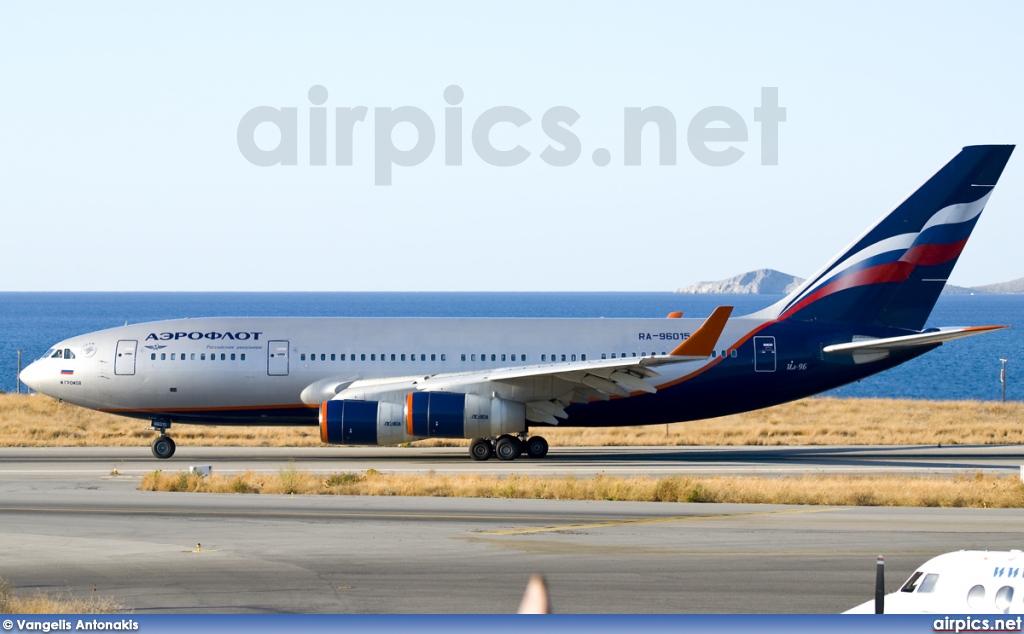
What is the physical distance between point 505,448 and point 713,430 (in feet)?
47.1

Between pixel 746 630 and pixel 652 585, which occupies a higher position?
pixel 746 630

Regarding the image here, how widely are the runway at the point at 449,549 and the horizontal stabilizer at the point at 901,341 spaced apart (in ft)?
33.8

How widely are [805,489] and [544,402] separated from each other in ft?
32.7

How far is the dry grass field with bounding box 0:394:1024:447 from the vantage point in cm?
4156

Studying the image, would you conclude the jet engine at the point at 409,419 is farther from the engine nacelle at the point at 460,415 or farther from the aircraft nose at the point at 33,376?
the aircraft nose at the point at 33,376

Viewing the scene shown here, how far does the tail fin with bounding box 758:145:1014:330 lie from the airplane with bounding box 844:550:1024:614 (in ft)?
83.6

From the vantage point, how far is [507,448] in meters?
33.9

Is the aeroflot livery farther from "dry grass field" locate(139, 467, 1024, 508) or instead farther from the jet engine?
"dry grass field" locate(139, 467, 1024, 508)

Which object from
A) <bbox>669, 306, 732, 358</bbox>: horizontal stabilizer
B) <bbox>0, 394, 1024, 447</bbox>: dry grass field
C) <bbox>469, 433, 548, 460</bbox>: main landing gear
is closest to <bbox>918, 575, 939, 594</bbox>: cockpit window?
<bbox>669, 306, 732, 358</bbox>: horizontal stabilizer

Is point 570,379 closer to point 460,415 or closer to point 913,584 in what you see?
point 460,415

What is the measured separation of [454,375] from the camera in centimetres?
3422

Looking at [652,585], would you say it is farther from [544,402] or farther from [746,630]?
[544,402]

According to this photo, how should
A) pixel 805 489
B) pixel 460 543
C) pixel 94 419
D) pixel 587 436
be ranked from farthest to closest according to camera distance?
1. pixel 94 419
2. pixel 587 436
3. pixel 805 489
4. pixel 460 543

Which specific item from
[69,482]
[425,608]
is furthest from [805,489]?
[69,482]
